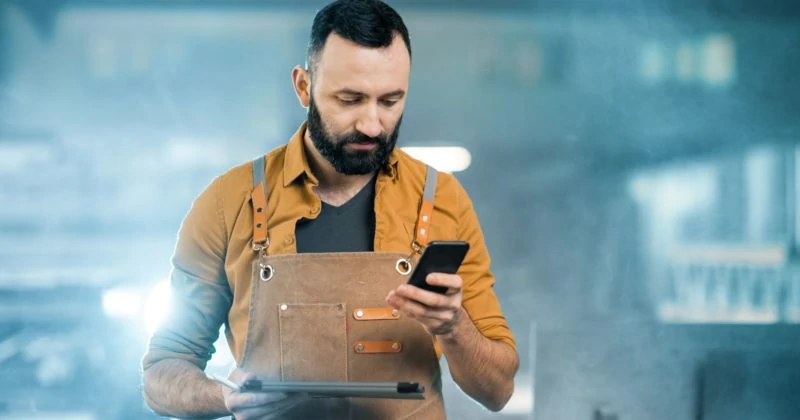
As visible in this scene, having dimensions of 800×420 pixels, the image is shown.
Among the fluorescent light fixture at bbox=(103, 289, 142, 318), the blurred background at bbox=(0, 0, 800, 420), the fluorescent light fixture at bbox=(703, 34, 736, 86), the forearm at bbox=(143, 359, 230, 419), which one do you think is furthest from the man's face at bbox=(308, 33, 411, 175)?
the fluorescent light fixture at bbox=(703, 34, 736, 86)

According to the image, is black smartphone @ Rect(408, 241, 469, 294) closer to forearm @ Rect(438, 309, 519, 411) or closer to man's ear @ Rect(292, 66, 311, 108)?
forearm @ Rect(438, 309, 519, 411)

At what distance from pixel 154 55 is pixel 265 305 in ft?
7.57

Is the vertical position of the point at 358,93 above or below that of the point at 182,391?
above

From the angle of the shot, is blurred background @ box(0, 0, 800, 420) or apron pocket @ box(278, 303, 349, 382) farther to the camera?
blurred background @ box(0, 0, 800, 420)

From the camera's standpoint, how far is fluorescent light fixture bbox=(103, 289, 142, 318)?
3.65m

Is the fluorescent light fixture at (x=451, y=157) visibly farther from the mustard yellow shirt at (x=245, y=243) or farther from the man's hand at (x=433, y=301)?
the man's hand at (x=433, y=301)

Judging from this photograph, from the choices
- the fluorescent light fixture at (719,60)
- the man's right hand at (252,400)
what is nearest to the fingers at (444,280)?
the man's right hand at (252,400)

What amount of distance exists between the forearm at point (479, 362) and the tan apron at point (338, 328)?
92 mm

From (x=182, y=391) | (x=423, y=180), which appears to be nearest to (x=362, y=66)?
(x=423, y=180)

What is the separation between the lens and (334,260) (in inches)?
66.4

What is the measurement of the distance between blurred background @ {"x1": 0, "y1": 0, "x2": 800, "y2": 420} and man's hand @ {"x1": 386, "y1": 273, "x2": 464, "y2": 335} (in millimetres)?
2203

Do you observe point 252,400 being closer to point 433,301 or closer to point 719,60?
point 433,301

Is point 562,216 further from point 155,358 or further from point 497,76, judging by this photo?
point 155,358

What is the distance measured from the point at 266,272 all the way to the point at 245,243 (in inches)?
2.8
